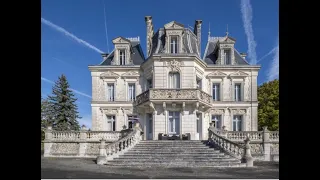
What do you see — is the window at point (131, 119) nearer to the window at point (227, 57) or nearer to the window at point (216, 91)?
the window at point (216, 91)

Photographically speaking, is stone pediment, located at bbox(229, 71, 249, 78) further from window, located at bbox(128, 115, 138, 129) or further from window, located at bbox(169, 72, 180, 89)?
window, located at bbox(128, 115, 138, 129)

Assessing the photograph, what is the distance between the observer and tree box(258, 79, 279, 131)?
3024cm

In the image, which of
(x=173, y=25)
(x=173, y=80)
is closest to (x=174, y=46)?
(x=173, y=25)

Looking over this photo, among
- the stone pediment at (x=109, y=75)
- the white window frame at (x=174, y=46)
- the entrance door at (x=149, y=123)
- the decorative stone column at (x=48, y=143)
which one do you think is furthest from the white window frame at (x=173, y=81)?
the decorative stone column at (x=48, y=143)

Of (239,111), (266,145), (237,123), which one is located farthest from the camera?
(237,123)

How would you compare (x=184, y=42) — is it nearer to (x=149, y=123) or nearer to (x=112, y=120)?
(x=149, y=123)

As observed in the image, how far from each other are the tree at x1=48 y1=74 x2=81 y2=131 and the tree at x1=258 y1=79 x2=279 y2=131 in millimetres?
20350

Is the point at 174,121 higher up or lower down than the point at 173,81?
lower down

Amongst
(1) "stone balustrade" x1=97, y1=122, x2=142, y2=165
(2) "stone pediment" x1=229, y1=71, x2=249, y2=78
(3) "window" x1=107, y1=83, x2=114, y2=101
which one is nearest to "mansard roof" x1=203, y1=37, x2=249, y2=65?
(2) "stone pediment" x1=229, y1=71, x2=249, y2=78

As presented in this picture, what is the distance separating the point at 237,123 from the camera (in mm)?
25797

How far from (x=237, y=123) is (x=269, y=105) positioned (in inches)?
314

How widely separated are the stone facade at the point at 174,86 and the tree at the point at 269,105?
19.1 ft
